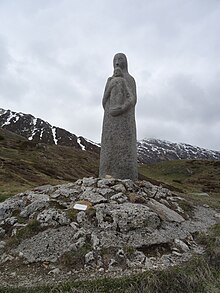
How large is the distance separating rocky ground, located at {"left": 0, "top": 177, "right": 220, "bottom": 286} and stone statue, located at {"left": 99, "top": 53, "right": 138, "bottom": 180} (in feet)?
4.41

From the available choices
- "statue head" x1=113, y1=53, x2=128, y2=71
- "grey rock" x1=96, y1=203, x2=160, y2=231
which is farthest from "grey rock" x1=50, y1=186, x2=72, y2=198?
"statue head" x1=113, y1=53, x2=128, y2=71

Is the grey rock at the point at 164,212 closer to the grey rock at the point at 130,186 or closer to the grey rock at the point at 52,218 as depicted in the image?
the grey rock at the point at 130,186

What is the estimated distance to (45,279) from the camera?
6.96 meters

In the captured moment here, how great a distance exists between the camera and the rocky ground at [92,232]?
754 centimetres

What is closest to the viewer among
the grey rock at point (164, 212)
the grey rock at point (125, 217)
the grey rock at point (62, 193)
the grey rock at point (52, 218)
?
the grey rock at point (125, 217)

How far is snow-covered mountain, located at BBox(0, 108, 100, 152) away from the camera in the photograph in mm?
147375

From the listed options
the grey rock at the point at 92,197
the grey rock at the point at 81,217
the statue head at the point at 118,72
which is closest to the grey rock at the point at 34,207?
the grey rock at the point at 92,197

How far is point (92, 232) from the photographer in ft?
29.5

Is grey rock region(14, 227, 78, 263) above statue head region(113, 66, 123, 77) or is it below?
below

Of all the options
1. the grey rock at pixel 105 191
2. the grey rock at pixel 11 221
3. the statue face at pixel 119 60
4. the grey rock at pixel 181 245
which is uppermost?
the statue face at pixel 119 60

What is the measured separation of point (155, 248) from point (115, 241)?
115cm

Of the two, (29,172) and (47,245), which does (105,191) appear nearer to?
(47,245)

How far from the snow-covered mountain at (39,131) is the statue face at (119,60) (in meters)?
127

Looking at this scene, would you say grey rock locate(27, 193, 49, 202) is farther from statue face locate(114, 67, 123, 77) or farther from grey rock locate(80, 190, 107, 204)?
statue face locate(114, 67, 123, 77)
